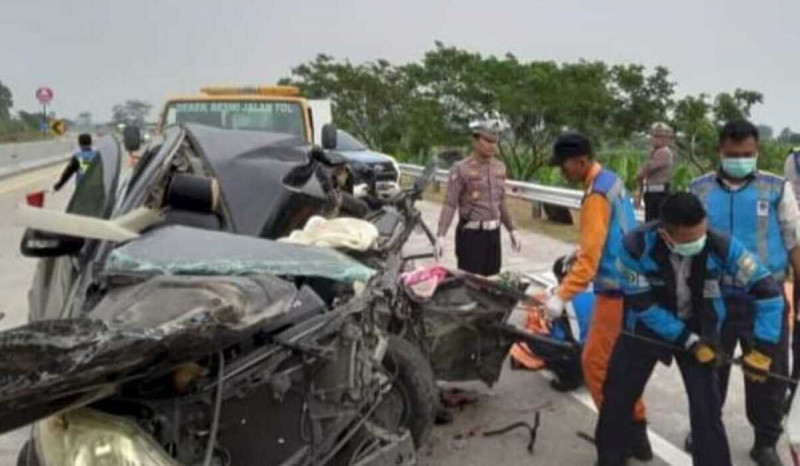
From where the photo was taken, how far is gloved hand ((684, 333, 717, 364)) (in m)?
3.59

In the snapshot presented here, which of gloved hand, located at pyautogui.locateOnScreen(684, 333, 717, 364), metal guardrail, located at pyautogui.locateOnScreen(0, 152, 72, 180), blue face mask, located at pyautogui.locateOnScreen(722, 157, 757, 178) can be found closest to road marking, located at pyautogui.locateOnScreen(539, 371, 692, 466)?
gloved hand, located at pyautogui.locateOnScreen(684, 333, 717, 364)

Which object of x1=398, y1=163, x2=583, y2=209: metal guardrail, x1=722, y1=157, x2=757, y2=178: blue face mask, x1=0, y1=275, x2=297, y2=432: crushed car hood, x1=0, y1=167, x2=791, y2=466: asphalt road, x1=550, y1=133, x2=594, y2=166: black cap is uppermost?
x1=550, y1=133, x2=594, y2=166: black cap

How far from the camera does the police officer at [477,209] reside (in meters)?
6.32

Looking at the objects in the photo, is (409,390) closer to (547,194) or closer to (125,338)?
(125,338)

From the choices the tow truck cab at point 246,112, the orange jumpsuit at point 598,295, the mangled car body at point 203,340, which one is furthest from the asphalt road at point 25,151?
the orange jumpsuit at point 598,295

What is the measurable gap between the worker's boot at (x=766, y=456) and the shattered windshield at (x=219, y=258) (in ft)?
7.65

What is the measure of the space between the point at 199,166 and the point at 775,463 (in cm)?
324

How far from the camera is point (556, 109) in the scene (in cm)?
1997

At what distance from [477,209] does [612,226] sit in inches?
85.6

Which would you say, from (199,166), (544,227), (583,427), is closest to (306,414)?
(199,166)

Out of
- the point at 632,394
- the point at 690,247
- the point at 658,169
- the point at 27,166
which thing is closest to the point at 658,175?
the point at 658,169

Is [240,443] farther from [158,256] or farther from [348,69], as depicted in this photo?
[348,69]

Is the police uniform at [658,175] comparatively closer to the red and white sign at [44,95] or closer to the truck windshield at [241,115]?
the truck windshield at [241,115]

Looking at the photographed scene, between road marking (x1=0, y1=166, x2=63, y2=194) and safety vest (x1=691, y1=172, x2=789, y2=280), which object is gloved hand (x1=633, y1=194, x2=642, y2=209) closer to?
safety vest (x1=691, y1=172, x2=789, y2=280)
